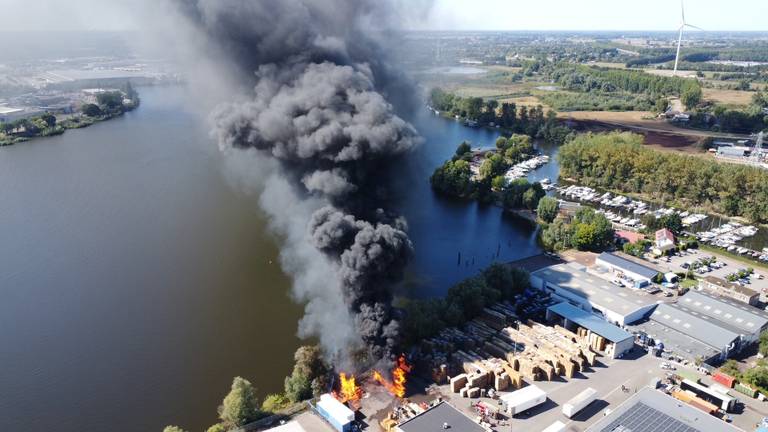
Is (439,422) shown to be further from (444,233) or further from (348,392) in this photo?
(444,233)

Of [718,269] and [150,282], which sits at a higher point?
[150,282]

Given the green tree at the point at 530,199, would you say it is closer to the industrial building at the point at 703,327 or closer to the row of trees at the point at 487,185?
the row of trees at the point at 487,185

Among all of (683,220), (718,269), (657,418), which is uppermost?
(657,418)

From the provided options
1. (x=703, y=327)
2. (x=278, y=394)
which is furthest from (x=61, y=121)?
(x=703, y=327)

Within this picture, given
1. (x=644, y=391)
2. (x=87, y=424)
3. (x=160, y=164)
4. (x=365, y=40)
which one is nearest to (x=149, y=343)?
(x=87, y=424)

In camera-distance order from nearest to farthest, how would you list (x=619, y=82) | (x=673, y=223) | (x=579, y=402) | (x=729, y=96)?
(x=579, y=402) < (x=673, y=223) < (x=729, y=96) < (x=619, y=82)

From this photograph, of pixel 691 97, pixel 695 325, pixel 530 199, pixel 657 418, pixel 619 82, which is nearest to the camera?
pixel 657 418

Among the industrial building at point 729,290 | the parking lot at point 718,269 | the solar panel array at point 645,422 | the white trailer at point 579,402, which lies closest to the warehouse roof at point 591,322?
the white trailer at point 579,402

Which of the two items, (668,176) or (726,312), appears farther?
(668,176)
